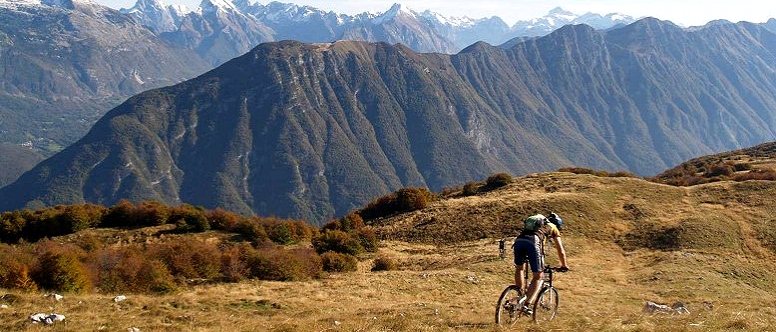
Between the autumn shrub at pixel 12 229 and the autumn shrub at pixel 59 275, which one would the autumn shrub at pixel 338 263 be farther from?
the autumn shrub at pixel 12 229

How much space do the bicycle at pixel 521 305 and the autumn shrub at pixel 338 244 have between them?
20488 millimetres

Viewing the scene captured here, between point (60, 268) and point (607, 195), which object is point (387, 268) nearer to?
point (60, 268)

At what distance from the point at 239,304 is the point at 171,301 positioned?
2.68m

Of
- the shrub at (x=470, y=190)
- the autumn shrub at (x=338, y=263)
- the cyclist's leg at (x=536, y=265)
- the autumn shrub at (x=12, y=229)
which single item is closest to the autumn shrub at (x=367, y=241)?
the autumn shrub at (x=338, y=263)

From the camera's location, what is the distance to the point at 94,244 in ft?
112

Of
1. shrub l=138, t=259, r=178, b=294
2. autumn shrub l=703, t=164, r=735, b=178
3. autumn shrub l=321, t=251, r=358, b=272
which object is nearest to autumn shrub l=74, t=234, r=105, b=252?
shrub l=138, t=259, r=178, b=294

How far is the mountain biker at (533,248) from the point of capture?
51.0ft

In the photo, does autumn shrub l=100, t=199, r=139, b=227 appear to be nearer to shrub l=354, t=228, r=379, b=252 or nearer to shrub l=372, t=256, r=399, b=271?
shrub l=354, t=228, r=379, b=252

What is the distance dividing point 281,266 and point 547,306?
15.7 metres

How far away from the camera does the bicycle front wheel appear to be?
56.6ft

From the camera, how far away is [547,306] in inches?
686

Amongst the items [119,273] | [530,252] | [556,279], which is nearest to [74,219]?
[119,273]

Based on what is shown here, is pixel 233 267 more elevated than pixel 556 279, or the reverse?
pixel 233 267

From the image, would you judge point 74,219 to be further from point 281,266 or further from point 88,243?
point 281,266
